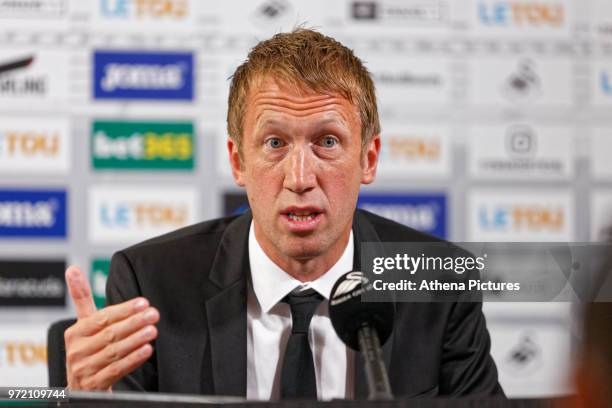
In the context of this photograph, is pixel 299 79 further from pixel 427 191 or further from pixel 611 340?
pixel 427 191

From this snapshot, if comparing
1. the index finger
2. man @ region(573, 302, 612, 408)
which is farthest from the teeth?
man @ region(573, 302, 612, 408)

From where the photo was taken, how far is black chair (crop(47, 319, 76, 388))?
153 centimetres

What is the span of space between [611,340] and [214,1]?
2.57 metres

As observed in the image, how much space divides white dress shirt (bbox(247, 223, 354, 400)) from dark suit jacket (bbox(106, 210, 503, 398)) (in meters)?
0.03

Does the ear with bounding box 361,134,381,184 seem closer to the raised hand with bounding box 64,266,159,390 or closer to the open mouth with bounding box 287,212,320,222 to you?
the open mouth with bounding box 287,212,320,222

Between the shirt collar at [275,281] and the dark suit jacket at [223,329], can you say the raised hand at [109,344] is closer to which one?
the dark suit jacket at [223,329]

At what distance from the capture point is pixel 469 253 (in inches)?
50.3

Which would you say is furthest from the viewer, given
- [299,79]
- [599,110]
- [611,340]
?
[599,110]

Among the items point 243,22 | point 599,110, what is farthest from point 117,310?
point 599,110

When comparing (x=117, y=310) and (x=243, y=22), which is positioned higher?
(x=243, y=22)

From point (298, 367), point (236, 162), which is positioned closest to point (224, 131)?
point (236, 162)

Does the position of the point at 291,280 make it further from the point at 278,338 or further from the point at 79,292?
the point at 79,292

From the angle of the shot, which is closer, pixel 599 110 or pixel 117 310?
pixel 117 310
